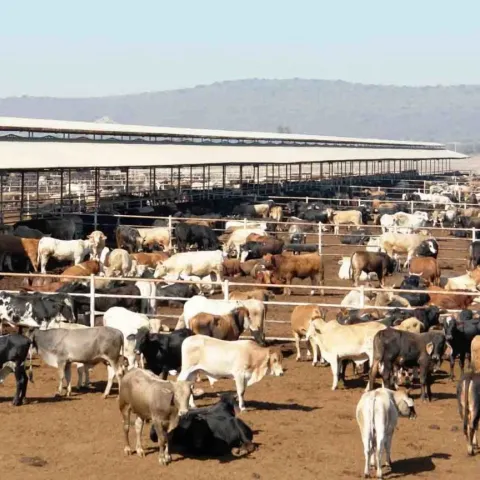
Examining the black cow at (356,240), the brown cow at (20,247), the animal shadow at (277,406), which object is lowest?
the animal shadow at (277,406)

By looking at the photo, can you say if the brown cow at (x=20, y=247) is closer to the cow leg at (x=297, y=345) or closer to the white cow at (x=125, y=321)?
the white cow at (x=125, y=321)

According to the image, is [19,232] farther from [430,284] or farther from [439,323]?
[439,323]

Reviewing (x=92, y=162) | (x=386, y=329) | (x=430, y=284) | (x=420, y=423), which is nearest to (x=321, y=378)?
(x=386, y=329)

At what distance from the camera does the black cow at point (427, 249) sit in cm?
2967

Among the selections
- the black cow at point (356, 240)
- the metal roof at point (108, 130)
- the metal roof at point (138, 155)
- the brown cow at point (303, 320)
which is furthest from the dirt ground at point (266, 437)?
the metal roof at point (108, 130)

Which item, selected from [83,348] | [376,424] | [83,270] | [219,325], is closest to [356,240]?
[83,270]

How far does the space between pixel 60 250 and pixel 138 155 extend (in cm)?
1544

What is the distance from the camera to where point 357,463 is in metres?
12.0

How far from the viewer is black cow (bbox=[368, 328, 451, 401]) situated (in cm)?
1498

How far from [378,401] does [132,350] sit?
204 inches

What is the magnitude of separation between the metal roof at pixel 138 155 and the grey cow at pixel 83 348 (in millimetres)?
15562

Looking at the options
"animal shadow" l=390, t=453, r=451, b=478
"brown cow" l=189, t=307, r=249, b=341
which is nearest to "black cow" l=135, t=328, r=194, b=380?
"brown cow" l=189, t=307, r=249, b=341

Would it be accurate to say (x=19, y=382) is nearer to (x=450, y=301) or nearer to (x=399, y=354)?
(x=399, y=354)

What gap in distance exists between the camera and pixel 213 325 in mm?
16844
